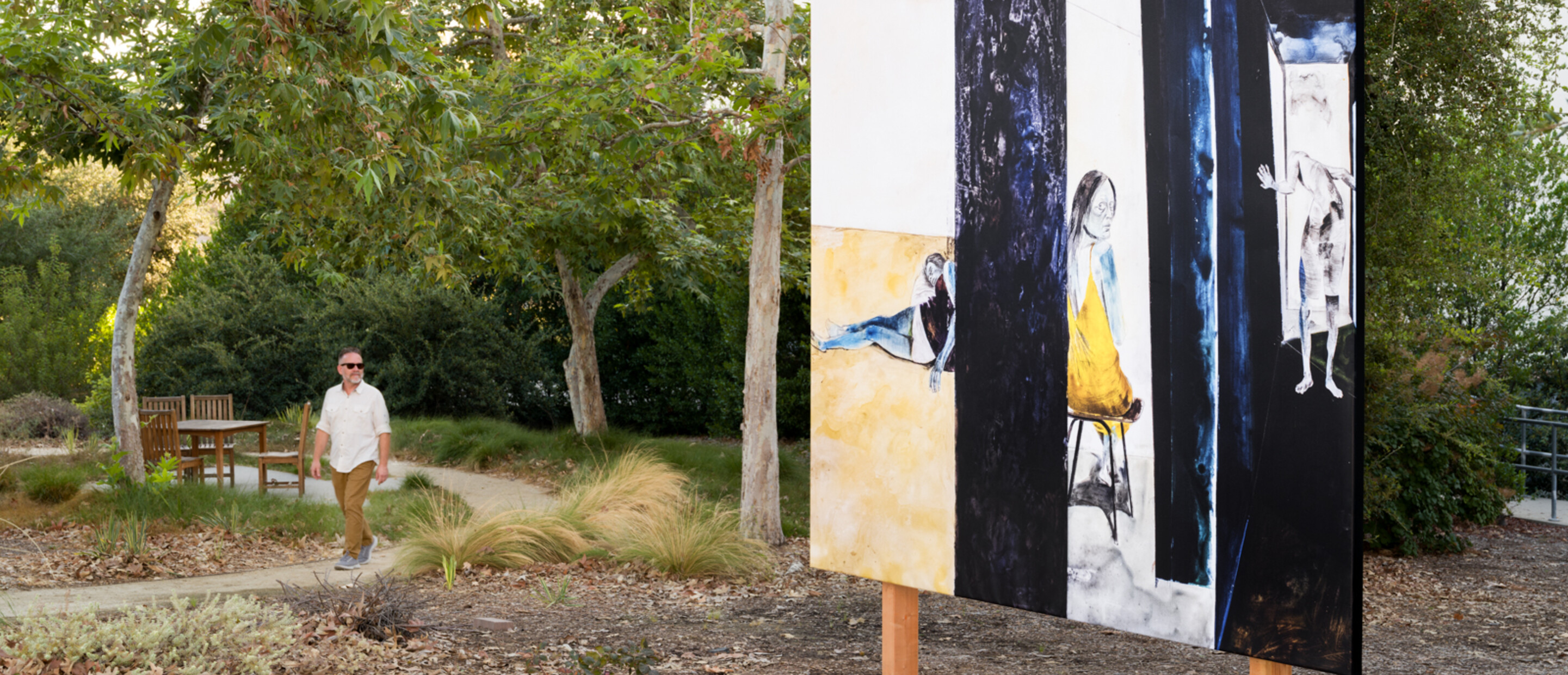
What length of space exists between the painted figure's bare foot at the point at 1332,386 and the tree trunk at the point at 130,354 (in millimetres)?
10328

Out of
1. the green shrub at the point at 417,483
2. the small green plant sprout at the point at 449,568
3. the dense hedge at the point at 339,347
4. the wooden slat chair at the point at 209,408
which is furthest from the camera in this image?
the dense hedge at the point at 339,347

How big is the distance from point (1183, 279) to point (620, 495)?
7.73 metres

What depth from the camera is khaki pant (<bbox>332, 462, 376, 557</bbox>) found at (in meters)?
7.99

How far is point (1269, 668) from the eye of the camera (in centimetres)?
324

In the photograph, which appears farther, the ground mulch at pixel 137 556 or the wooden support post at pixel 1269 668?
the ground mulch at pixel 137 556

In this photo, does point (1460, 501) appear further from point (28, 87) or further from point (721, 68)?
point (28, 87)

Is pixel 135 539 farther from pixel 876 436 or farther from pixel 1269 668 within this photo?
pixel 1269 668

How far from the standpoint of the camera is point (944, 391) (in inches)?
159

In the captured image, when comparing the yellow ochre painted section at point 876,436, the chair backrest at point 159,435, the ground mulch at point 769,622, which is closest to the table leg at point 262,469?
the chair backrest at point 159,435

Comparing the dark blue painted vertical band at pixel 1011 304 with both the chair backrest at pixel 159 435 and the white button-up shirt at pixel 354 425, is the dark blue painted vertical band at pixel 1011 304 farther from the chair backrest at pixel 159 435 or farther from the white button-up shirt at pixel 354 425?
the chair backrest at pixel 159 435

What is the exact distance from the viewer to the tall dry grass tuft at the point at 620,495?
914 centimetres

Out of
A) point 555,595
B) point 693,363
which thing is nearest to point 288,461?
point 555,595

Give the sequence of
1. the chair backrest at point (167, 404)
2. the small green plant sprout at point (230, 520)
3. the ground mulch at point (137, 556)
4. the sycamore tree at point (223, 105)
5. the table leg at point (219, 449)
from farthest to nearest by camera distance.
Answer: the chair backrest at point (167, 404) < the table leg at point (219, 449) < the small green plant sprout at point (230, 520) < the ground mulch at point (137, 556) < the sycamore tree at point (223, 105)

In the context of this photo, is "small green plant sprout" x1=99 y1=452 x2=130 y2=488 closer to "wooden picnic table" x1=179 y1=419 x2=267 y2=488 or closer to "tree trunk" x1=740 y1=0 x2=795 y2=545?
"wooden picnic table" x1=179 y1=419 x2=267 y2=488
